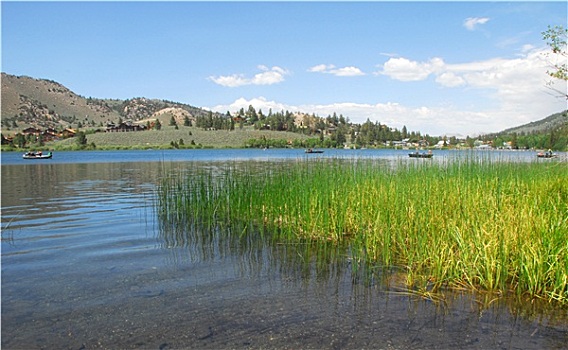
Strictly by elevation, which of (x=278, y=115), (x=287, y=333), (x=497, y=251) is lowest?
(x=287, y=333)

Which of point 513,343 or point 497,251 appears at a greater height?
point 497,251

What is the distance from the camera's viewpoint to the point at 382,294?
5492mm

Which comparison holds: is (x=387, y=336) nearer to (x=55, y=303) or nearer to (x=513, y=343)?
(x=513, y=343)

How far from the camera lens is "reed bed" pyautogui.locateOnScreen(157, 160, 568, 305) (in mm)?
5367

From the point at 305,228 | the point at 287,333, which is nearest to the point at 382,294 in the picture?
the point at 287,333

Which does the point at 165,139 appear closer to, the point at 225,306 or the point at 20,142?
the point at 20,142

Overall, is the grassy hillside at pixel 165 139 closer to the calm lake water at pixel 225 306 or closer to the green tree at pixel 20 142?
the green tree at pixel 20 142

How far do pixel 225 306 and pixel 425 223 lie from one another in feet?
11.7

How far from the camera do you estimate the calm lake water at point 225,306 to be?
4336 mm

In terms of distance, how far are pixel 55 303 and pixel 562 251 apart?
680cm

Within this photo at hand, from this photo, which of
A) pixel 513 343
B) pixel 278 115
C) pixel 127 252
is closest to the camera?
pixel 513 343

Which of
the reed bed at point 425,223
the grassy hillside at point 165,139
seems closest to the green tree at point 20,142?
the grassy hillside at point 165,139

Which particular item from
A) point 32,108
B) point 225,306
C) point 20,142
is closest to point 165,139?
point 20,142

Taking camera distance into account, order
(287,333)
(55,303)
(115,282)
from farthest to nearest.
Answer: (115,282) → (55,303) → (287,333)
